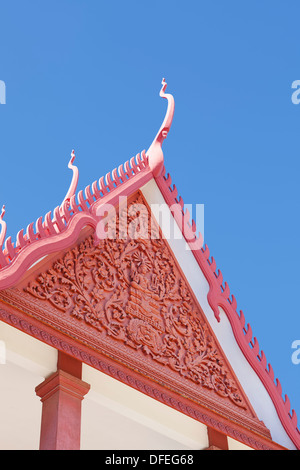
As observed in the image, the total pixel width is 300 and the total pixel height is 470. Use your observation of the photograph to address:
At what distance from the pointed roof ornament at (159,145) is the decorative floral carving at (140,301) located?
447mm

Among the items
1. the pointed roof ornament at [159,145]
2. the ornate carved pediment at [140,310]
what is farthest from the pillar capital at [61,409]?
the pointed roof ornament at [159,145]

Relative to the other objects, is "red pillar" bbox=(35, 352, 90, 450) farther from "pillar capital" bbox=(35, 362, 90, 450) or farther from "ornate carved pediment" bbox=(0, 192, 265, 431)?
"ornate carved pediment" bbox=(0, 192, 265, 431)

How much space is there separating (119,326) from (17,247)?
1149mm

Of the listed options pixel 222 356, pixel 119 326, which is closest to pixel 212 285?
pixel 222 356

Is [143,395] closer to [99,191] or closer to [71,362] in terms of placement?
[71,362]

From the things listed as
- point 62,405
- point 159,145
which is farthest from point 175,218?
point 62,405

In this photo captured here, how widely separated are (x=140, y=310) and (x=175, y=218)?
1.38 m

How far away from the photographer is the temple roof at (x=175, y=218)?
7.02m

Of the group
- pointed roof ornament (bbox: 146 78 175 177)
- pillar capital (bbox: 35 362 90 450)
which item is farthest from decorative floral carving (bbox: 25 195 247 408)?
pillar capital (bbox: 35 362 90 450)

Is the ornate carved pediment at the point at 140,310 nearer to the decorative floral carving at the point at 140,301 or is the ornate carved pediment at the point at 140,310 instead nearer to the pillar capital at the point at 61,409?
the decorative floral carving at the point at 140,301

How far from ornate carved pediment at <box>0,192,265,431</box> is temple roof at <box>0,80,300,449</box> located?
0.19 meters

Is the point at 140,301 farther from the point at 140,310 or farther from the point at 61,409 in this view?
the point at 61,409

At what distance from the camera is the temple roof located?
7023 millimetres

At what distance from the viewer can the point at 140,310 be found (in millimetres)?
7328
